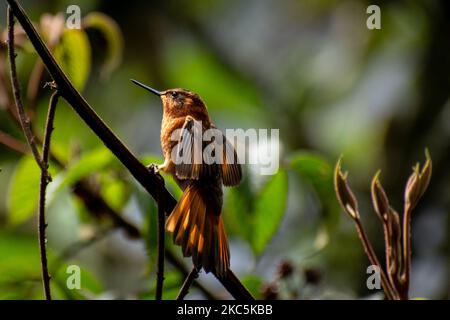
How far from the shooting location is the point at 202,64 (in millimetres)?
6820

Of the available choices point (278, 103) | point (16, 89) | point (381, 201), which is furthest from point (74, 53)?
point (278, 103)

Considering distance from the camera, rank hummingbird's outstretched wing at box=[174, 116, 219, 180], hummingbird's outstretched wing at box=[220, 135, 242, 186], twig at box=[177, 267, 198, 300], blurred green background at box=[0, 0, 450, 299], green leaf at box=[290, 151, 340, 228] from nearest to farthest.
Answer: twig at box=[177, 267, 198, 300], hummingbird's outstretched wing at box=[174, 116, 219, 180], hummingbird's outstretched wing at box=[220, 135, 242, 186], green leaf at box=[290, 151, 340, 228], blurred green background at box=[0, 0, 450, 299]

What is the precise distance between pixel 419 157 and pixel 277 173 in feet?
9.36

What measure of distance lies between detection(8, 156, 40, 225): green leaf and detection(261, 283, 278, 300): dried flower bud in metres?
0.98

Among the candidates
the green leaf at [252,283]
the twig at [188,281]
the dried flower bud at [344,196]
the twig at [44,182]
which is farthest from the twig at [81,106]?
the green leaf at [252,283]

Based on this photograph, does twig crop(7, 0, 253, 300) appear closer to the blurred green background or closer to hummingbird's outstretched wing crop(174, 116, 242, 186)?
hummingbird's outstretched wing crop(174, 116, 242, 186)

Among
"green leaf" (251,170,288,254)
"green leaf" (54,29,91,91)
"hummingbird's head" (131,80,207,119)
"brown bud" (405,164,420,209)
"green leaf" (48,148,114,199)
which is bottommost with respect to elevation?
"brown bud" (405,164,420,209)

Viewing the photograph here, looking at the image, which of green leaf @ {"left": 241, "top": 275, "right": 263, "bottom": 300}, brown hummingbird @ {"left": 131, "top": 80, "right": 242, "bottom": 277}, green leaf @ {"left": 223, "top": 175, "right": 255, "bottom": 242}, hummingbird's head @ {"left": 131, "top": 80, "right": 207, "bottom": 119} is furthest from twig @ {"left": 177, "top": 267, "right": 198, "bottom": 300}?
hummingbird's head @ {"left": 131, "top": 80, "right": 207, "bottom": 119}

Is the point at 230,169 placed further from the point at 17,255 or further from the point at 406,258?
the point at 17,255

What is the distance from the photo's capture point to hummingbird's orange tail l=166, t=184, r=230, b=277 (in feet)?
6.54

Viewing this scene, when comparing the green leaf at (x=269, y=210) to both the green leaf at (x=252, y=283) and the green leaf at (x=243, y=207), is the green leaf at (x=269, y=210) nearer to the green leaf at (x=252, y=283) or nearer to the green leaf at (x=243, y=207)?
the green leaf at (x=243, y=207)

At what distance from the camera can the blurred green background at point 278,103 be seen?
430 cm

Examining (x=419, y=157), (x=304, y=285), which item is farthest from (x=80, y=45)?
(x=419, y=157)

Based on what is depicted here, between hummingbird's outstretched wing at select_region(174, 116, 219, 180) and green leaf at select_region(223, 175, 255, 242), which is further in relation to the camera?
green leaf at select_region(223, 175, 255, 242)
